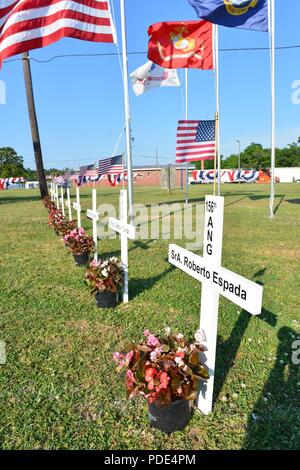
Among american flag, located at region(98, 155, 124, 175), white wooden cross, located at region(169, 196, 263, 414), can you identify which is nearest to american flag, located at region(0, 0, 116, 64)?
white wooden cross, located at region(169, 196, 263, 414)

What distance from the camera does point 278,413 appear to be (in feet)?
7.19

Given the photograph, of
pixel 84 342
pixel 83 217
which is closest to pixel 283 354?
pixel 84 342

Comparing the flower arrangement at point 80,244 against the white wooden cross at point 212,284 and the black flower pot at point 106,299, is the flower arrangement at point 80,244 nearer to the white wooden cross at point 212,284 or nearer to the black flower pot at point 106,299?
the black flower pot at point 106,299

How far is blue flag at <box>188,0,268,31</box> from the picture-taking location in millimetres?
7174

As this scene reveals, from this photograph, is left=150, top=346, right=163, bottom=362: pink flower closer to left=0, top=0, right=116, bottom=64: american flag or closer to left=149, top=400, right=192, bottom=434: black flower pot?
left=149, top=400, right=192, bottom=434: black flower pot

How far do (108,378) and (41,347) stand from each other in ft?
2.79

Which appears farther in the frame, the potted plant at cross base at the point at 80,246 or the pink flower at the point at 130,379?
the potted plant at cross base at the point at 80,246

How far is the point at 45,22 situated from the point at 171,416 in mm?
5075

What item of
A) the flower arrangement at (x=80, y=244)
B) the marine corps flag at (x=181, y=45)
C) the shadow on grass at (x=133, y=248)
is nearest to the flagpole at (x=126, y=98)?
the shadow on grass at (x=133, y=248)

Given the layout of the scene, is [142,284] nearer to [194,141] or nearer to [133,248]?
[133,248]

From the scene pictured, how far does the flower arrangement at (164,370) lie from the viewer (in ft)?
6.19

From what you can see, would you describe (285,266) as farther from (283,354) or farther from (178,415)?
(178,415)

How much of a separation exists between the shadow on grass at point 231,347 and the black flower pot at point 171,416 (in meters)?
0.38

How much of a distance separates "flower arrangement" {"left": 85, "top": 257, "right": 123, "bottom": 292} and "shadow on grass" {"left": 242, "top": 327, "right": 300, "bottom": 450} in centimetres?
188
